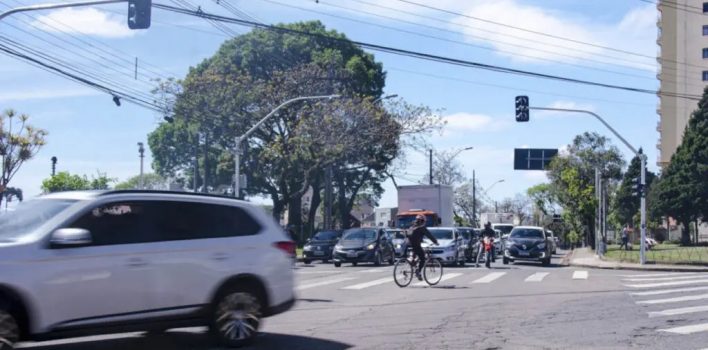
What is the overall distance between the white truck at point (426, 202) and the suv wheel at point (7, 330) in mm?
34411

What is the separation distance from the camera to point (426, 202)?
141 feet

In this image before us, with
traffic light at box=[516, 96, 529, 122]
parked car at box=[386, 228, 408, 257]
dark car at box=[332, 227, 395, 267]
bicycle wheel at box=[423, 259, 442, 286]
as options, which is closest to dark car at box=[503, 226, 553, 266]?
parked car at box=[386, 228, 408, 257]

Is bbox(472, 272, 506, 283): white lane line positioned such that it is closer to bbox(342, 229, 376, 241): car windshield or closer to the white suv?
bbox(342, 229, 376, 241): car windshield

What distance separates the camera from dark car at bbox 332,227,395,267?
29.7m

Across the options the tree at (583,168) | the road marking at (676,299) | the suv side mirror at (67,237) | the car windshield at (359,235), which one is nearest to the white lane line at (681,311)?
the road marking at (676,299)

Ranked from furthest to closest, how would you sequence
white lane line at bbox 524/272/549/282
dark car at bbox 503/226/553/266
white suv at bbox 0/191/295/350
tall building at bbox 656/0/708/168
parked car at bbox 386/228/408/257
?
tall building at bbox 656/0/708/168
parked car at bbox 386/228/408/257
dark car at bbox 503/226/553/266
white lane line at bbox 524/272/549/282
white suv at bbox 0/191/295/350

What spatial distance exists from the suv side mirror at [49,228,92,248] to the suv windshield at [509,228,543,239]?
88.5ft

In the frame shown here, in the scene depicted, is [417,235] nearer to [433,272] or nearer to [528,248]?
[433,272]

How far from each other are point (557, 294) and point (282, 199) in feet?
120

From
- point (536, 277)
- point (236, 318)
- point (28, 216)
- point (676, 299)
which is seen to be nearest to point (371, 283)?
point (536, 277)

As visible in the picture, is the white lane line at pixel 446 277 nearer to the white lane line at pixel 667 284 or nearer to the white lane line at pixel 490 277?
the white lane line at pixel 490 277

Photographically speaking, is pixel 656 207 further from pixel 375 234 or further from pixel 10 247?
pixel 10 247

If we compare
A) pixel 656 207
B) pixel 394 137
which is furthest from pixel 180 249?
pixel 656 207

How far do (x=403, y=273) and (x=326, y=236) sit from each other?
51.3ft
